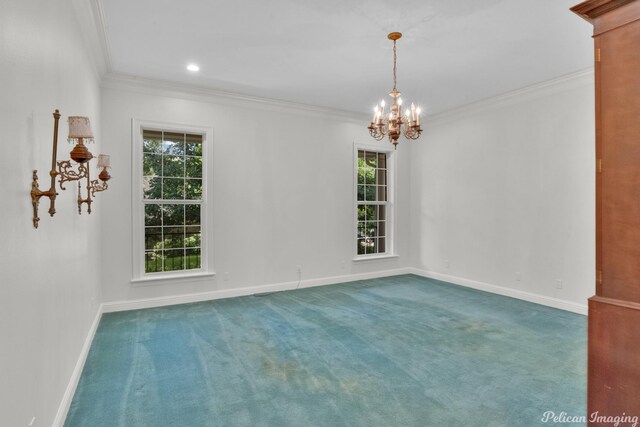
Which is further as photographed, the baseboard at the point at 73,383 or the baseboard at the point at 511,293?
the baseboard at the point at 511,293

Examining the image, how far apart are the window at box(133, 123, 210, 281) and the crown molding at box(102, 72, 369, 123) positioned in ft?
1.55

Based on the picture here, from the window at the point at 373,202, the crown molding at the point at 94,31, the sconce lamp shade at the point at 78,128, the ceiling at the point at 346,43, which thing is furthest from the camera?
the window at the point at 373,202

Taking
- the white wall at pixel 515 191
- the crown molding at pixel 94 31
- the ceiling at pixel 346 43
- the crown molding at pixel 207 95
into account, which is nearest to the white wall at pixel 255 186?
the crown molding at pixel 207 95

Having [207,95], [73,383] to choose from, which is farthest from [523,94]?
[73,383]

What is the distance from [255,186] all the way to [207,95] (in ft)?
4.81

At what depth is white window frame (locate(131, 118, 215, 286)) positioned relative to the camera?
15.4 ft

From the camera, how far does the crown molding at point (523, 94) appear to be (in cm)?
445

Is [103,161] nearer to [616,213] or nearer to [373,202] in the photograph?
[616,213]

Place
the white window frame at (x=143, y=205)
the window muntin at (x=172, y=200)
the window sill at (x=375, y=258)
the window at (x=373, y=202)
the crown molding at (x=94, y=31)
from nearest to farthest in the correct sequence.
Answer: the crown molding at (x=94, y=31) < the white window frame at (x=143, y=205) < the window muntin at (x=172, y=200) < the window sill at (x=375, y=258) < the window at (x=373, y=202)

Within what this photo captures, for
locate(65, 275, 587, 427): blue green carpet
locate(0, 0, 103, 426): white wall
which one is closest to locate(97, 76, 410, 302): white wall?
locate(65, 275, 587, 427): blue green carpet

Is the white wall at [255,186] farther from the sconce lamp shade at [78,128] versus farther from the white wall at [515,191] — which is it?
the sconce lamp shade at [78,128]

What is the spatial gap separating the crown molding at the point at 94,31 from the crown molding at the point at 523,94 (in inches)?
203

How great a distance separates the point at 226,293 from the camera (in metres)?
5.24

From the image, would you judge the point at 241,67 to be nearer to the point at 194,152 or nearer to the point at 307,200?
the point at 194,152
